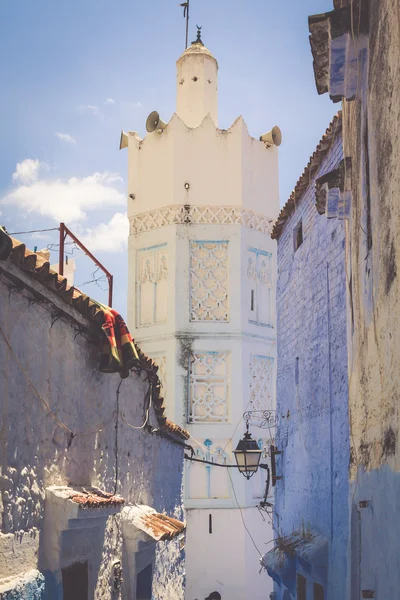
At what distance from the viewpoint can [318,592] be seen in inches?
380

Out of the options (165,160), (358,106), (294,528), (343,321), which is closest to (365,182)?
(358,106)

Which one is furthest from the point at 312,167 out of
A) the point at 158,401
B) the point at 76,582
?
the point at 76,582

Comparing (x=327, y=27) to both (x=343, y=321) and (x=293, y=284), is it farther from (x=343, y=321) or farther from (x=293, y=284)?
(x=293, y=284)

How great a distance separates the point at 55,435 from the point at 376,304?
8.87 ft

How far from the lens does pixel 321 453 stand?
32.4 feet

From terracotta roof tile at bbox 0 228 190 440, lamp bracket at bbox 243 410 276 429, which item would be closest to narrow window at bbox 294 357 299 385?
lamp bracket at bbox 243 410 276 429

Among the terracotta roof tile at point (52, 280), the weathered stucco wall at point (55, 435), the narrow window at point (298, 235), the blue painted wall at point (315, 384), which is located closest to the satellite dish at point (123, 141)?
the blue painted wall at point (315, 384)

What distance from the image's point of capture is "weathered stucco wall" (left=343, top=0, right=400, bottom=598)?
4648mm

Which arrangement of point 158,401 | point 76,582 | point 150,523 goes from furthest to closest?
point 158,401 < point 150,523 < point 76,582

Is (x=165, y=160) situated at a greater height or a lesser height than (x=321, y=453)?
greater

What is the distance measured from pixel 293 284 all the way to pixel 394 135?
779 centimetres

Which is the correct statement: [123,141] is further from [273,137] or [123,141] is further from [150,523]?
[150,523]

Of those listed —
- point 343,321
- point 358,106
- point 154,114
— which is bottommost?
point 343,321

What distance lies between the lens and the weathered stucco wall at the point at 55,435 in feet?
17.0
